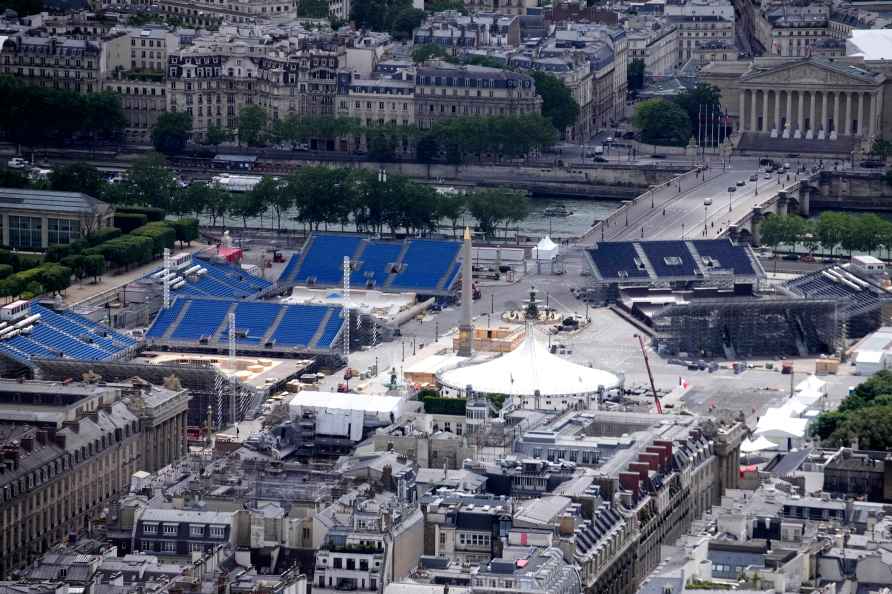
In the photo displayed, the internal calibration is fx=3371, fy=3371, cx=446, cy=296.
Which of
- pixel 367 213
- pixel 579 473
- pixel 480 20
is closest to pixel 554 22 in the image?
pixel 480 20

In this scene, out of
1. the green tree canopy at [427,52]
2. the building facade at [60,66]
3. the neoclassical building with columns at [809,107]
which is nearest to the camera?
the neoclassical building with columns at [809,107]

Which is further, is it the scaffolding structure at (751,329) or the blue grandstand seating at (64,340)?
the scaffolding structure at (751,329)

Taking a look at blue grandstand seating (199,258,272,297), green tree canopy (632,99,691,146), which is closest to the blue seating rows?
blue grandstand seating (199,258,272,297)

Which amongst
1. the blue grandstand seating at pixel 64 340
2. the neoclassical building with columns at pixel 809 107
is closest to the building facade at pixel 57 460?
the blue grandstand seating at pixel 64 340

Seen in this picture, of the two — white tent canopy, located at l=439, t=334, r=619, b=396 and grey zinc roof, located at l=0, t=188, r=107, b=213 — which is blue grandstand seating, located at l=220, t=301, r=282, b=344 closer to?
white tent canopy, located at l=439, t=334, r=619, b=396

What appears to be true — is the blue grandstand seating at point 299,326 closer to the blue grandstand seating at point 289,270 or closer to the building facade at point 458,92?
the blue grandstand seating at point 289,270

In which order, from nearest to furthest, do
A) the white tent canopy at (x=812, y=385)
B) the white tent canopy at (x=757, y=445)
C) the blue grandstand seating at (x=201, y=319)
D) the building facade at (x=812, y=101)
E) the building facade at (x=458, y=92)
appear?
the white tent canopy at (x=757, y=445), the white tent canopy at (x=812, y=385), the blue grandstand seating at (x=201, y=319), the building facade at (x=458, y=92), the building facade at (x=812, y=101)
